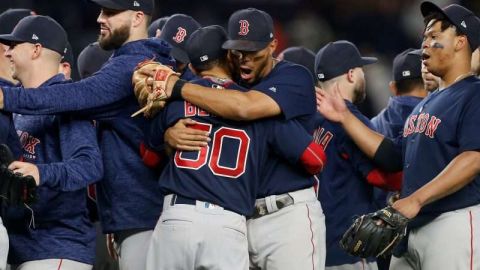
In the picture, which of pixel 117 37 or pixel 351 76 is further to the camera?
pixel 351 76

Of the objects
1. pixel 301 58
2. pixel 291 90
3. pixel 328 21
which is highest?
pixel 291 90

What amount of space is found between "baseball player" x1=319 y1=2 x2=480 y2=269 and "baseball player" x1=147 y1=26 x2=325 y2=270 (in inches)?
20.0

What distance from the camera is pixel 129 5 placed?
5.04 metres

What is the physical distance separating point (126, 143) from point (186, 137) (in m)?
0.57

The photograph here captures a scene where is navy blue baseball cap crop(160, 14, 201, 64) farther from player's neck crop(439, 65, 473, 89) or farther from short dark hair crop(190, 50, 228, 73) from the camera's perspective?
player's neck crop(439, 65, 473, 89)

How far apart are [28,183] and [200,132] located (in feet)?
2.67

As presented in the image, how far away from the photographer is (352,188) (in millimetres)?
5887

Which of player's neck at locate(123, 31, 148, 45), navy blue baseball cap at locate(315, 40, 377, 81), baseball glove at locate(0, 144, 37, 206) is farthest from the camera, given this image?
navy blue baseball cap at locate(315, 40, 377, 81)

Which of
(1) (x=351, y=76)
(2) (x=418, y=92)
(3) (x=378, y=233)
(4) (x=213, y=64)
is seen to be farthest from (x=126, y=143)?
(2) (x=418, y=92)

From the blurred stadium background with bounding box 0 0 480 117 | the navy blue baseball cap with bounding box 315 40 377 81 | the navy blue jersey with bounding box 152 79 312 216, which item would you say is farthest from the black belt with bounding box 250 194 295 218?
the blurred stadium background with bounding box 0 0 480 117

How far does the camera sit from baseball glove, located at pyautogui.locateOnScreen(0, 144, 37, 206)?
4383 mm

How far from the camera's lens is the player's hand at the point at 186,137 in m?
4.57

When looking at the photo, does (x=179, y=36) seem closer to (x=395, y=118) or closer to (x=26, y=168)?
(x=395, y=118)

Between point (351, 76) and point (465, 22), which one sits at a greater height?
point (465, 22)
